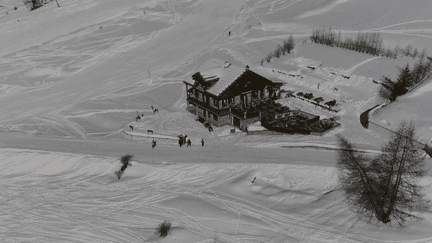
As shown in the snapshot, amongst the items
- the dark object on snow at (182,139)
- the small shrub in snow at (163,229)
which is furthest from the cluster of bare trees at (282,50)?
the small shrub in snow at (163,229)

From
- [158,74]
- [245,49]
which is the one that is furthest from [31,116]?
[245,49]

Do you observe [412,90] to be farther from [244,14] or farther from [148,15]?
[148,15]

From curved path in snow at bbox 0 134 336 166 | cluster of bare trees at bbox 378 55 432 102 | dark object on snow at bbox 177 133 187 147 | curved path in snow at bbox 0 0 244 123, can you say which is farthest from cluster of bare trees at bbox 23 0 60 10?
cluster of bare trees at bbox 378 55 432 102

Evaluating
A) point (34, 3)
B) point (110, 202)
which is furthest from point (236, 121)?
point (34, 3)

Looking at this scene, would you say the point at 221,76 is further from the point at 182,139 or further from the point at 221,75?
the point at 182,139

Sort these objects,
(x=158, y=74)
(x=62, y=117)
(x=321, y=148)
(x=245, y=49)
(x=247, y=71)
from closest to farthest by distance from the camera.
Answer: (x=321, y=148) → (x=247, y=71) → (x=62, y=117) → (x=158, y=74) → (x=245, y=49)

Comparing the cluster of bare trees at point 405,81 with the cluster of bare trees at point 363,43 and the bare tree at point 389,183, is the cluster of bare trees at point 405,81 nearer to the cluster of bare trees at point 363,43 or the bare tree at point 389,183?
the cluster of bare trees at point 363,43
